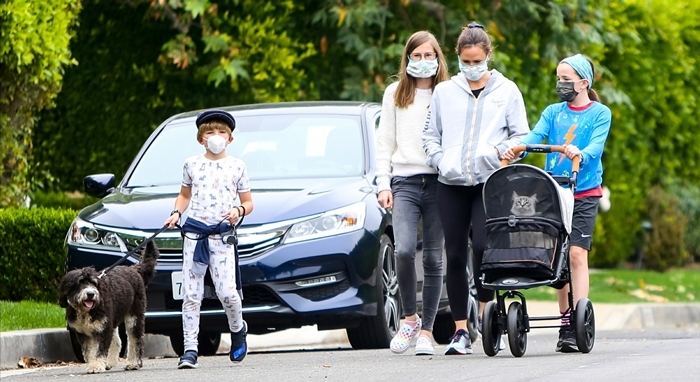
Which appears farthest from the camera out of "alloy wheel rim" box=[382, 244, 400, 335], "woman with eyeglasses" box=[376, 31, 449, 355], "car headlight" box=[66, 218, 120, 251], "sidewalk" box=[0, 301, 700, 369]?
"alloy wheel rim" box=[382, 244, 400, 335]

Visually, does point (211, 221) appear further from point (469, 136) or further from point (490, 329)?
point (490, 329)

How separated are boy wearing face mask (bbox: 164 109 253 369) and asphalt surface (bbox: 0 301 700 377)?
1.29 meters

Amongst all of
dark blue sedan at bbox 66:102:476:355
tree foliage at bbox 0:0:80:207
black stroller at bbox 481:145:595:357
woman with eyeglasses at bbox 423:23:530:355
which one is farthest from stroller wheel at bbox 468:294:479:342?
tree foliage at bbox 0:0:80:207

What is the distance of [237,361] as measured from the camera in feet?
27.3

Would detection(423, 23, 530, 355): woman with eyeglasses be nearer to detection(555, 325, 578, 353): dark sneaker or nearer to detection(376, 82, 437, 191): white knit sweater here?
detection(376, 82, 437, 191): white knit sweater

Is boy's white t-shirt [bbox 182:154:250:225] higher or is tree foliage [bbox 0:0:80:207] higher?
tree foliage [bbox 0:0:80:207]

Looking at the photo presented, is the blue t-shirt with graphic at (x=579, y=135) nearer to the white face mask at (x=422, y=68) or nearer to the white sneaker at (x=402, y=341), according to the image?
the white face mask at (x=422, y=68)

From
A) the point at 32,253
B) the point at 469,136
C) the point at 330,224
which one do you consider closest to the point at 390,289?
the point at 330,224

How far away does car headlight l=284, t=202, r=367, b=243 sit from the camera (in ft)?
29.1

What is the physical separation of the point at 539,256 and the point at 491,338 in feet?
1.97

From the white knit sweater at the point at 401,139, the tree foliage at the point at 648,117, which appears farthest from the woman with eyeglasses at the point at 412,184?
the tree foliage at the point at 648,117

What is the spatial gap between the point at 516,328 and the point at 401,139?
4.57 feet

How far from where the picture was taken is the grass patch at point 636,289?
55.8 feet

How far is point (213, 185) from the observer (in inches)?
318
